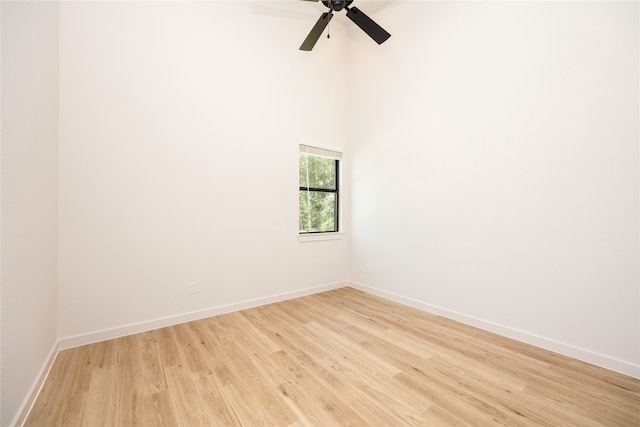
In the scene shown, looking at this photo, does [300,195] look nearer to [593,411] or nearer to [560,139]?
[560,139]

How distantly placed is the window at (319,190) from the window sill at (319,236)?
0.29ft

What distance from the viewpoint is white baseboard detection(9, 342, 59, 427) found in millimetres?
1442

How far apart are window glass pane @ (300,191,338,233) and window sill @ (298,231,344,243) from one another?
0.10 meters

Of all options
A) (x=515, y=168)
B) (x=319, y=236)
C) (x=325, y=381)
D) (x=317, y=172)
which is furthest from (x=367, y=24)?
(x=325, y=381)

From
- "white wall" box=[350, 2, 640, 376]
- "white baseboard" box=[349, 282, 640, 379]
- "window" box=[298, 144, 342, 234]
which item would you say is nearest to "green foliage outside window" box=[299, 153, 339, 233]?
"window" box=[298, 144, 342, 234]

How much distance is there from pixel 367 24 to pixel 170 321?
140 inches

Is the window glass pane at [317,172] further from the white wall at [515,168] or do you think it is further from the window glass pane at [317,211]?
the white wall at [515,168]

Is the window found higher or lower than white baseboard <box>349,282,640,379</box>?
higher

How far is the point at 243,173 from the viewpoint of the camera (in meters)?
3.21

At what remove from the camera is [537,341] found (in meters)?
2.42

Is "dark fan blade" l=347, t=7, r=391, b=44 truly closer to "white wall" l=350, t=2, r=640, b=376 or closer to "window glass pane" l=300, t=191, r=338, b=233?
"white wall" l=350, t=2, r=640, b=376

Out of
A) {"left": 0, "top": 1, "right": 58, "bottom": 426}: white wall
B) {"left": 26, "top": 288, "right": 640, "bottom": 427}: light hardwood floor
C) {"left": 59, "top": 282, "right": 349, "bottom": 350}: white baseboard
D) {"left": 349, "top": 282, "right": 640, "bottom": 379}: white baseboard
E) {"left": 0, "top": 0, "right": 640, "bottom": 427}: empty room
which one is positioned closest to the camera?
{"left": 0, "top": 1, "right": 58, "bottom": 426}: white wall

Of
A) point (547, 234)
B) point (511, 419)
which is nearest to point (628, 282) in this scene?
point (547, 234)

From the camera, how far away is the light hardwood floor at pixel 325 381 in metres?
1.56
